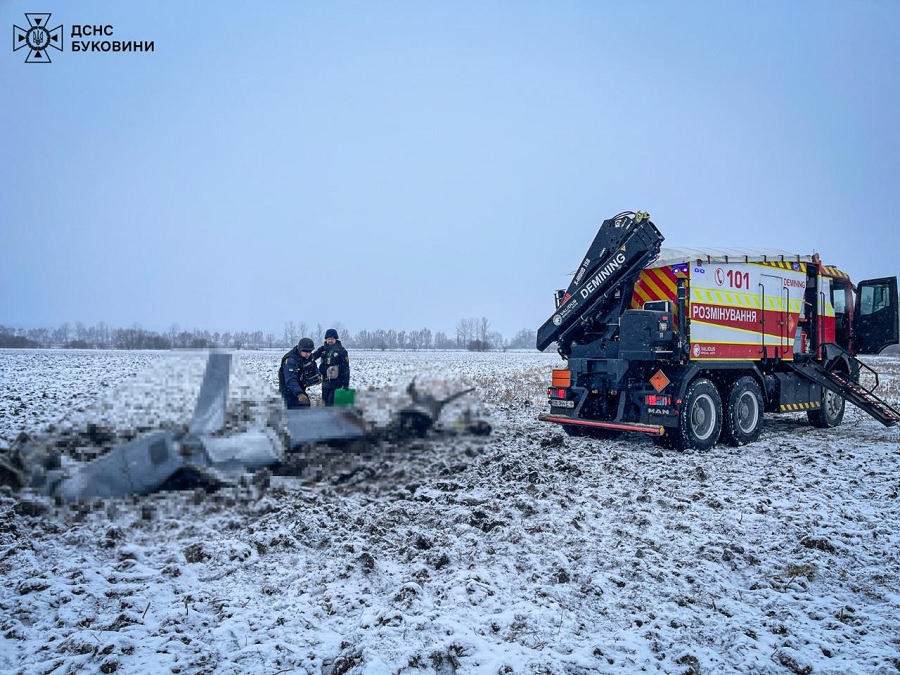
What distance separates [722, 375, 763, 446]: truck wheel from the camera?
8336 millimetres

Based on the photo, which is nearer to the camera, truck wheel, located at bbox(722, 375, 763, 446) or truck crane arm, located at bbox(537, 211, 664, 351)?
truck crane arm, located at bbox(537, 211, 664, 351)

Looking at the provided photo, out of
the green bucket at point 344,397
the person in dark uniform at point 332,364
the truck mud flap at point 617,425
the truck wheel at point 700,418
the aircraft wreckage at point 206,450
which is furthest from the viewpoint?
the person in dark uniform at point 332,364

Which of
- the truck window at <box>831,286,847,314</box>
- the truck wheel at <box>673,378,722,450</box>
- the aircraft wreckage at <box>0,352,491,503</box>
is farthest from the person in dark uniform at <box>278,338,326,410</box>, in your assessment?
the truck window at <box>831,286,847,314</box>

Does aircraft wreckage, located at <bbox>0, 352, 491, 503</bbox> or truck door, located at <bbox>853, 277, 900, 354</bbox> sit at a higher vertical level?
truck door, located at <bbox>853, 277, 900, 354</bbox>

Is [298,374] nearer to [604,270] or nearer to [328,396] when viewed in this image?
[328,396]

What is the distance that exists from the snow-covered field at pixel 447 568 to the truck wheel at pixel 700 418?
3.09ft

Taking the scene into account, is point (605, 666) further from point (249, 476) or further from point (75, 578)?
point (249, 476)

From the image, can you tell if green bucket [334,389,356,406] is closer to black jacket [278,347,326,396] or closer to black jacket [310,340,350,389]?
black jacket [278,347,326,396]

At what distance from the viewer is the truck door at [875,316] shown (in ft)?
34.6

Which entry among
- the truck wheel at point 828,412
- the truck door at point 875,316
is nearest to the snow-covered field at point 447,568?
the truck wheel at point 828,412

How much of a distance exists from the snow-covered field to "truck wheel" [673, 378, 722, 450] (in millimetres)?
940

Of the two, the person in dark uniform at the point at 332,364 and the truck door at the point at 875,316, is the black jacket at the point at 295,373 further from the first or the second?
the truck door at the point at 875,316

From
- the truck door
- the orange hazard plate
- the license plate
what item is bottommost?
the license plate

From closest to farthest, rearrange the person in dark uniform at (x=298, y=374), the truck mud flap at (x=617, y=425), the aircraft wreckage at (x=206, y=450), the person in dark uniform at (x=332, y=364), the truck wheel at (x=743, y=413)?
the aircraft wreckage at (x=206, y=450)
the person in dark uniform at (x=298, y=374)
the truck mud flap at (x=617, y=425)
the person in dark uniform at (x=332, y=364)
the truck wheel at (x=743, y=413)
